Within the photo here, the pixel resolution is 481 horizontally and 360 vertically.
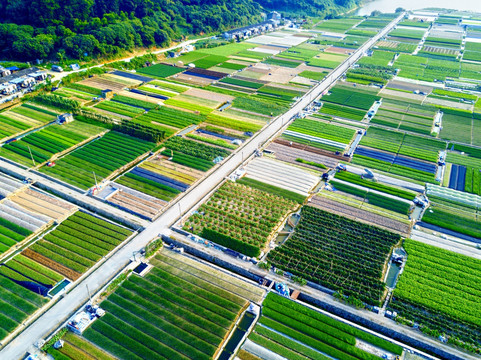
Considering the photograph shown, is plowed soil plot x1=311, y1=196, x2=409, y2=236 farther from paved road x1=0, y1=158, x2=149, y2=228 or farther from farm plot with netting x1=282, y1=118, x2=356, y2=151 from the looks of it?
paved road x1=0, y1=158, x2=149, y2=228

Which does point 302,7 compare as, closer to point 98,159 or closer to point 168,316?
point 98,159

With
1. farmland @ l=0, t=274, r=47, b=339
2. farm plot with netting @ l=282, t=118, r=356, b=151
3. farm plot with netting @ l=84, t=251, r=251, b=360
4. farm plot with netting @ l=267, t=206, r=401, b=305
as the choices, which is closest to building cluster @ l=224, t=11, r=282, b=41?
farm plot with netting @ l=282, t=118, r=356, b=151

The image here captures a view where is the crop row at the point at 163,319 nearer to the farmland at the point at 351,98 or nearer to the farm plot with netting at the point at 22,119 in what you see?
the farm plot with netting at the point at 22,119

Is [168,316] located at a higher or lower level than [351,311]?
lower

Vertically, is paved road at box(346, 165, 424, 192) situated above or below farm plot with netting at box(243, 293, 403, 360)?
above

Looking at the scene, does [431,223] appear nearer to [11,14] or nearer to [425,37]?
[425,37]

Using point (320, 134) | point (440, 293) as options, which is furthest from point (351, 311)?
point (320, 134)
